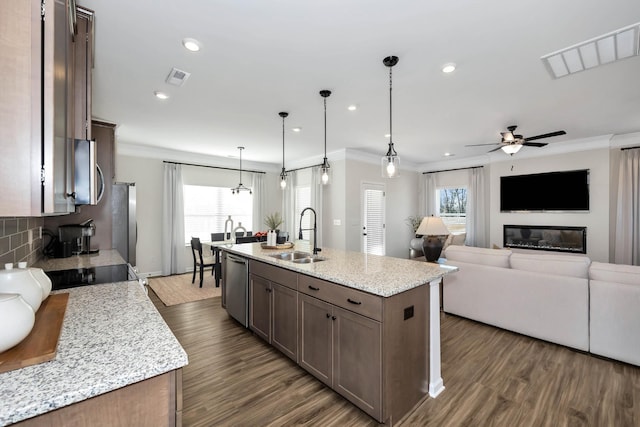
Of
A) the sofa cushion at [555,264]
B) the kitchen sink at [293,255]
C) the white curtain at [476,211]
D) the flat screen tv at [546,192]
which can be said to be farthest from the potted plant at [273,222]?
the flat screen tv at [546,192]

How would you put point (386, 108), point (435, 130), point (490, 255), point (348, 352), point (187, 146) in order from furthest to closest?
1. point (187, 146)
2. point (435, 130)
3. point (386, 108)
4. point (490, 255)
5. point (348, 352)

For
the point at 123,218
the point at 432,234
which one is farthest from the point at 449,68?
the point at 123,218

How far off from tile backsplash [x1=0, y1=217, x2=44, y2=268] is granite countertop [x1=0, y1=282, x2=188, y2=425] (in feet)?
2.18

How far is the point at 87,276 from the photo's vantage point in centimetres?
201

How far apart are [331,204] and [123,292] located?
4813 millimetres

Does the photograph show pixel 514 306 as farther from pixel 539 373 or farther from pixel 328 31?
pixel 328 31

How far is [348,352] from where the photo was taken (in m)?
1.92

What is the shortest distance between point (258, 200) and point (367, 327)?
229 inches

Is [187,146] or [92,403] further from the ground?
[187,146]

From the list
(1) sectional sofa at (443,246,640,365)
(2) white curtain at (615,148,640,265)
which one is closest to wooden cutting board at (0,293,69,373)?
(1) sectional sofa at (443,246,640,365)

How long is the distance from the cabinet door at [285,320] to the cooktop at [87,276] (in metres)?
1.18

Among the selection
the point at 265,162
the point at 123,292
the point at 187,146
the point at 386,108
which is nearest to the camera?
the point at 123,292

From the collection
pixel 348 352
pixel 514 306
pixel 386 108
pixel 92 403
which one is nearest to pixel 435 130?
pixel 386 108

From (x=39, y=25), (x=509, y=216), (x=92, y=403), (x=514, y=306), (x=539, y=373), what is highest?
(x=39, y=25)
